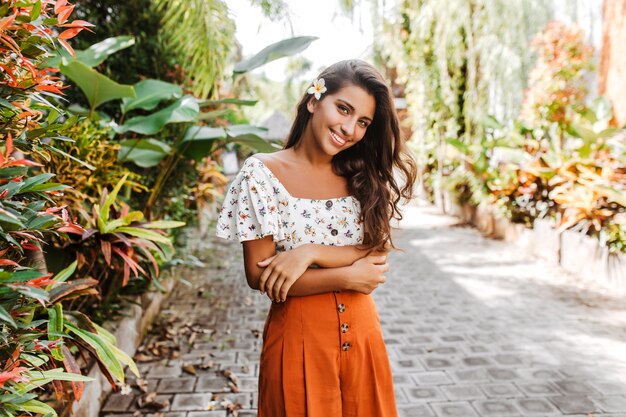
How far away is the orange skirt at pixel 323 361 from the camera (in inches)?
60.3

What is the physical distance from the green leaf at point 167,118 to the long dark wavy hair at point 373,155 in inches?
64.5

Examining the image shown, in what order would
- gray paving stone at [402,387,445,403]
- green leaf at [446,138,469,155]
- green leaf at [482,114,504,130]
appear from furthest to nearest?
green leaf at [446,138,469,155]
green leaf at [482,114,504,130]
gray paving stone at [402,387,445,403]

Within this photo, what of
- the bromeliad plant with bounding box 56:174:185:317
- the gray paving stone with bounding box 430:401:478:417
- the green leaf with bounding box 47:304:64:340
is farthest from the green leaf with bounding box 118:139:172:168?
the gray paving stone with bounding box 430:401:478:417

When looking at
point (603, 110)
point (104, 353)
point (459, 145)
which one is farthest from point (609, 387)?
point (459, 145)

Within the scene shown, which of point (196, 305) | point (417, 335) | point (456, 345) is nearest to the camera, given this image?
point (456, 345)

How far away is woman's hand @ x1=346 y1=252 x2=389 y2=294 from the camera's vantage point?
1576mm

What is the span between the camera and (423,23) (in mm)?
8703

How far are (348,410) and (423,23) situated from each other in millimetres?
8314

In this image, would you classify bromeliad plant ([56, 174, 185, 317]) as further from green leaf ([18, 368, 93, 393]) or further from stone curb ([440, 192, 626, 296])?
stone curb ([440, 192, 626, 296])

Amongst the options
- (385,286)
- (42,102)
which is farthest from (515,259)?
(42,102)

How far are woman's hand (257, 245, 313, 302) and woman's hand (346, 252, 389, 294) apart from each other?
0.51 ft

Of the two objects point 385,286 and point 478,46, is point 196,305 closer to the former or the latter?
point 385,286

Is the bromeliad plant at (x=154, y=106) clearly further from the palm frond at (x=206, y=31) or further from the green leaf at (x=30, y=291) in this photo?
the green leaf at (x=30, y=291)

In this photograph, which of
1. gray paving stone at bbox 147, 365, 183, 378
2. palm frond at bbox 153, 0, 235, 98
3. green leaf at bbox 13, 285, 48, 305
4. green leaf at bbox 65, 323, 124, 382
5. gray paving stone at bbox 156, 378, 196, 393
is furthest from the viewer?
palm frond at bbox 153, 0, 235, 98
